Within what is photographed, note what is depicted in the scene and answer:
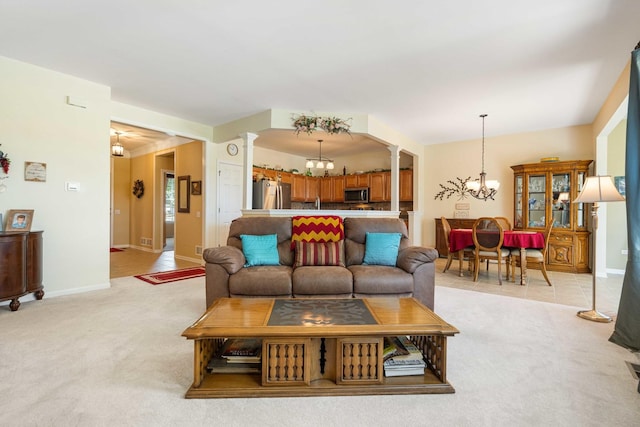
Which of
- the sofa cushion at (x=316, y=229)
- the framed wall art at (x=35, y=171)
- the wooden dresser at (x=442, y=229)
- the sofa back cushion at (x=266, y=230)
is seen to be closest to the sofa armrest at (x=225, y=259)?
the sofa back cushion at (x=266, y=230)

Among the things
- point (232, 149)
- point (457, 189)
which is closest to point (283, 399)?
point (232, 149)

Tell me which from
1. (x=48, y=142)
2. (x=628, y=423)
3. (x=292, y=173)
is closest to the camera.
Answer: (x=628, y=423)

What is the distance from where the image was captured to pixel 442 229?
21.3 feet

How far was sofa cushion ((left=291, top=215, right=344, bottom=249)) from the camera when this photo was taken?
339 cm

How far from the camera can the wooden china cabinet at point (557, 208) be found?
5105 millimetres

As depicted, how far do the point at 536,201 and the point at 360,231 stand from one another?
4044 mm

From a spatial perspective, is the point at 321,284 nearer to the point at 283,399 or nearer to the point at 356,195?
the point at 283,399

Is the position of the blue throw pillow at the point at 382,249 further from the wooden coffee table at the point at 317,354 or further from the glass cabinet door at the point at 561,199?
the glass cabinet door at the point at 561,199

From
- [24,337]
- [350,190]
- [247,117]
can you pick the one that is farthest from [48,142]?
[350,190]

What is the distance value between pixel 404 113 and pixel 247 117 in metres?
2.53

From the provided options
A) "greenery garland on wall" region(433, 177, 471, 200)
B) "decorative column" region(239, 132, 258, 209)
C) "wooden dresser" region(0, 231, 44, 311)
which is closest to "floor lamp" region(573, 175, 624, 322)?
"greenery garland on wall" region(433, 177, 471, 200)

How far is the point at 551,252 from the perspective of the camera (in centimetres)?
534

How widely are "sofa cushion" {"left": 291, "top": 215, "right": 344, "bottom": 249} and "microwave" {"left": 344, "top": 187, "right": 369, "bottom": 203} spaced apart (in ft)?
13.6

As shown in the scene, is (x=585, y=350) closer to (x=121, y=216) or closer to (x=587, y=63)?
(x=587, y=63)
